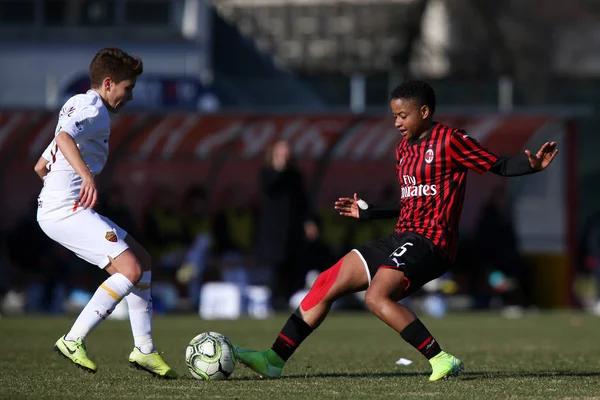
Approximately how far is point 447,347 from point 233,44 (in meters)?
18.5

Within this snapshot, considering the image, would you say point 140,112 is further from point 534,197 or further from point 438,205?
point 438,205

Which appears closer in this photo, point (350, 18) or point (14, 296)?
point (14, 296)

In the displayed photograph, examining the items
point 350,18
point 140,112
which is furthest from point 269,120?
point 350,18

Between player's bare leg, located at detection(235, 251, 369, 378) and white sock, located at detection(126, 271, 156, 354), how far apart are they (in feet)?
1.89

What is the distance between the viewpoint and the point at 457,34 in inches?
1455

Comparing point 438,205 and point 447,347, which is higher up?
point 438,205

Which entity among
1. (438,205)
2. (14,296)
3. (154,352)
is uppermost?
(438,205)

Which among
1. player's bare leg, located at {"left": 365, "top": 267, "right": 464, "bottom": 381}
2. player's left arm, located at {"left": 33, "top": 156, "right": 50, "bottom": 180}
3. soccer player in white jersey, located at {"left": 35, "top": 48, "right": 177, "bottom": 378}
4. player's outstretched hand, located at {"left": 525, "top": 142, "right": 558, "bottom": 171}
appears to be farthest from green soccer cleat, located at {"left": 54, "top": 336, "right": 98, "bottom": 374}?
player's outstretched hand, located at {"left": 525, "top": 142, "right": 558, "bottom": 171}

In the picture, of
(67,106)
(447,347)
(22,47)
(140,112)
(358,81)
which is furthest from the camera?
(22,47)

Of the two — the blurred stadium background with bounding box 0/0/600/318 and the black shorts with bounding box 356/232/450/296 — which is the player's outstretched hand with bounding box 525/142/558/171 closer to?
the black shorts with bounding box 356/232/450/296

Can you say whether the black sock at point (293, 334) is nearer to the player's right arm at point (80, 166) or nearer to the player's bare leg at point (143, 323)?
the player's bare leg at point (143, 323)

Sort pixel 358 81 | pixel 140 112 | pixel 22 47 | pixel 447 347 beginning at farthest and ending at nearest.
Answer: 1. pixel 22 47
2. pixel 358 81
3. pixel 140 112
4. pixel 447 347

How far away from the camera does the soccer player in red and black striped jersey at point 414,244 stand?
7.97 meters

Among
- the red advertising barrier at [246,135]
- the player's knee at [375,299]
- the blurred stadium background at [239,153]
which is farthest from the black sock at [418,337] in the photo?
the red advertising barrier at [246,135]
